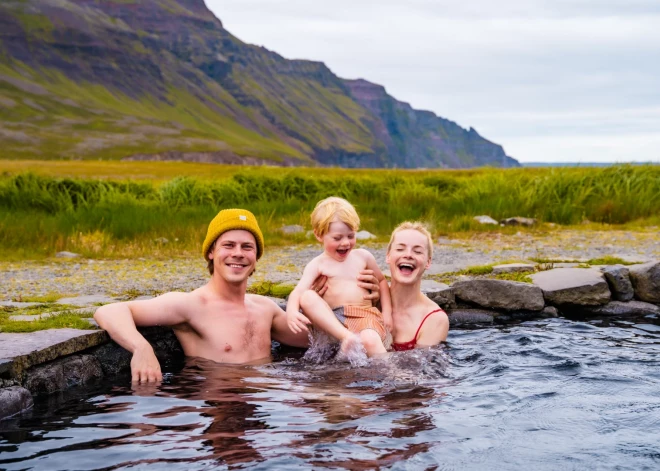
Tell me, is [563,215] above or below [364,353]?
above

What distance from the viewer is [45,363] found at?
5172mm

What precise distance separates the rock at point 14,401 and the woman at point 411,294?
116 inches

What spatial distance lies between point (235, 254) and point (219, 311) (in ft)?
1.77

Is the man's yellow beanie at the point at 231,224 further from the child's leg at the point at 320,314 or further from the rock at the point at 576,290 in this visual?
the rock at the point at 576,290

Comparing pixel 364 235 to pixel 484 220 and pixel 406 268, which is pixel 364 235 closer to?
pixel 484 220

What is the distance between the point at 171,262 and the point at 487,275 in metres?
4.66

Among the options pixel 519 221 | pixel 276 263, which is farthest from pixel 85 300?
pixel 519 221

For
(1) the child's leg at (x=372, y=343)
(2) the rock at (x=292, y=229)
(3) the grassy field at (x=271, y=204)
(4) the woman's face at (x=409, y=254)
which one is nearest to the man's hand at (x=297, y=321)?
(1) the child's leg at (x=372, y=343)

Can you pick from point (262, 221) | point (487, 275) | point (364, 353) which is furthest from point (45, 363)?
point (262, 221)

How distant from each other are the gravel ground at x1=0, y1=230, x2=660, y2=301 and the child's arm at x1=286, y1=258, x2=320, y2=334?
2.01 metres

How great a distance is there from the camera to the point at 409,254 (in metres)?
6.18

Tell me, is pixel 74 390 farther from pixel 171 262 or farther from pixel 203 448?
pixel 171 262

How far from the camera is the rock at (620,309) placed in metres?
8.09

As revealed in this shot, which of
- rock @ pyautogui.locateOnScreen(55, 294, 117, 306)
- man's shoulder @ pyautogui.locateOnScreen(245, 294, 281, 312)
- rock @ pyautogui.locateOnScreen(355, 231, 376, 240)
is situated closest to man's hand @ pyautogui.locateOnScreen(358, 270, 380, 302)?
man's shoulder @ pyautogui.locateOnScreen(245, 294, 281, 312)
